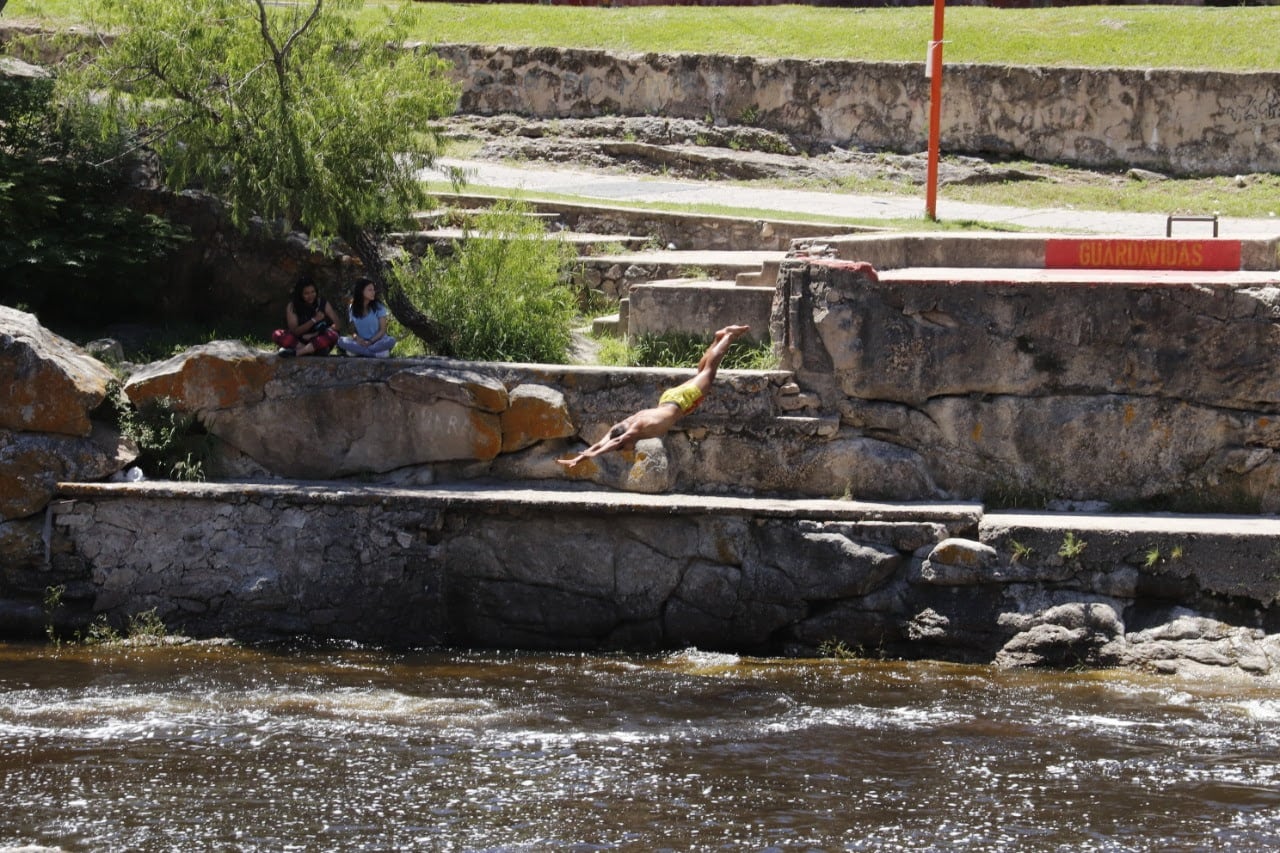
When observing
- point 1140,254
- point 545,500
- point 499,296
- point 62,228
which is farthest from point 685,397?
point 62,228

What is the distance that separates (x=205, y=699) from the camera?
9.19 metres

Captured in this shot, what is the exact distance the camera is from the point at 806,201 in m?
16.7

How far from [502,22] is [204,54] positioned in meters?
12.3

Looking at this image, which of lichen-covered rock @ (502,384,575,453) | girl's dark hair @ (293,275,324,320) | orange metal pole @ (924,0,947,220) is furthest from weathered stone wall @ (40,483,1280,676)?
orange metal pole @ (924,0,947,220)

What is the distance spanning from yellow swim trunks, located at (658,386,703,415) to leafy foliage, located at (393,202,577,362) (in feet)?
4.87

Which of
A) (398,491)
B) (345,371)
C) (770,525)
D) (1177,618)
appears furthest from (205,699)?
(1177,618)

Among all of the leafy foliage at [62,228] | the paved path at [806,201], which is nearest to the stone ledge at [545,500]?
the leafy foliage at [62,228]

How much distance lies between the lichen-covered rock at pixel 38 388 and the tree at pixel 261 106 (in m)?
1.66

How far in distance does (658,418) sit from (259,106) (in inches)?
147

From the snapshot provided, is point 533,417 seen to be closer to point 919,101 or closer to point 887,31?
point 919,101

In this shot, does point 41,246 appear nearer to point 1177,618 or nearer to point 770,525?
point 770,525

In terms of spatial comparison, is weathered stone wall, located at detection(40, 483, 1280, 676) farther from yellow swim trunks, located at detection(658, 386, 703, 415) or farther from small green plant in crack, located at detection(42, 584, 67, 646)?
yellow swim trunks, located at detection(658, 386, 703, 415)

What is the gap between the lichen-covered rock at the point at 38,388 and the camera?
1087 centimetres

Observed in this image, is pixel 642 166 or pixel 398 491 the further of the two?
pixel 642 166
